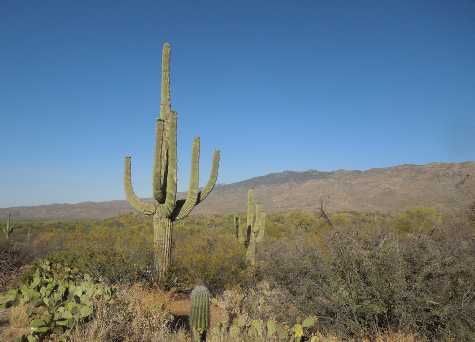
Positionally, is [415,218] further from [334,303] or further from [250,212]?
[334,303]

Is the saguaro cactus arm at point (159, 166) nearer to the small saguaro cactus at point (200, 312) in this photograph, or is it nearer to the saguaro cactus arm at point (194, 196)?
the saguaro cactus arm at point (194, 196)

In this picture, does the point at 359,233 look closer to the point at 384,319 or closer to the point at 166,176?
the point at 384,319

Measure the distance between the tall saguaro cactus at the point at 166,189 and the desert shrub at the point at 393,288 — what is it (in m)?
4.37

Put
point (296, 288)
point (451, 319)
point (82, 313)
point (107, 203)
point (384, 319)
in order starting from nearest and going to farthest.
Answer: point (82, 313), point (451, 319), point (384, 319), point (296, 288), point (107, 203)

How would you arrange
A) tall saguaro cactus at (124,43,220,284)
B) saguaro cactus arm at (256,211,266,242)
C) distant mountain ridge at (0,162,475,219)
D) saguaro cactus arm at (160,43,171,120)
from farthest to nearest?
distant mountain ridge at (0,162,475,219)
saguaro cactus arm at (256,211,266,242)
saguaro cactus arm at (160,43,171,120)
tall saguaro cactus at (124,43,220,284)

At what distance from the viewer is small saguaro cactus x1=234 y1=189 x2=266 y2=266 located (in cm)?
1424

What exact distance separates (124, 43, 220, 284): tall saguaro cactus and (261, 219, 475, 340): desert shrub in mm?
4368

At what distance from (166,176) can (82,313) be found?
5.79 meters

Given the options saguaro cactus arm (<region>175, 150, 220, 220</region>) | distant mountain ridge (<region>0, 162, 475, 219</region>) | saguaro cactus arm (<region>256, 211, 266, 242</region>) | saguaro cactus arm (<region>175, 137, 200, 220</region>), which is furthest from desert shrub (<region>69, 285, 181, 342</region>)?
distant mountain ridge (<region>0, 162, 475, 219</region>)

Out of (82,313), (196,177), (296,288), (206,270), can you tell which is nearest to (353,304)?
(296,288)

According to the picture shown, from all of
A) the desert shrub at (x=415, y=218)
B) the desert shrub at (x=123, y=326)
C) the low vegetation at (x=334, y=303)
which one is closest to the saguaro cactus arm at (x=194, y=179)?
the low vegetation at (x=334, y=303)

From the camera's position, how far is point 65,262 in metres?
9.91

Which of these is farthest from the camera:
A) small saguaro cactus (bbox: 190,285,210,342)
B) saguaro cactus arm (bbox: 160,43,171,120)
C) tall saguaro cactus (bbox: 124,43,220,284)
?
saguaro cactus arm (bbox: 160,43,171,120)

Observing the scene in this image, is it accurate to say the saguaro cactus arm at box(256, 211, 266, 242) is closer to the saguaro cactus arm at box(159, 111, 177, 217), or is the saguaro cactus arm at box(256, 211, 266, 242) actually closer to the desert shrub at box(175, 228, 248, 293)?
the desert shrub at box(175, 228, 248, 293)
